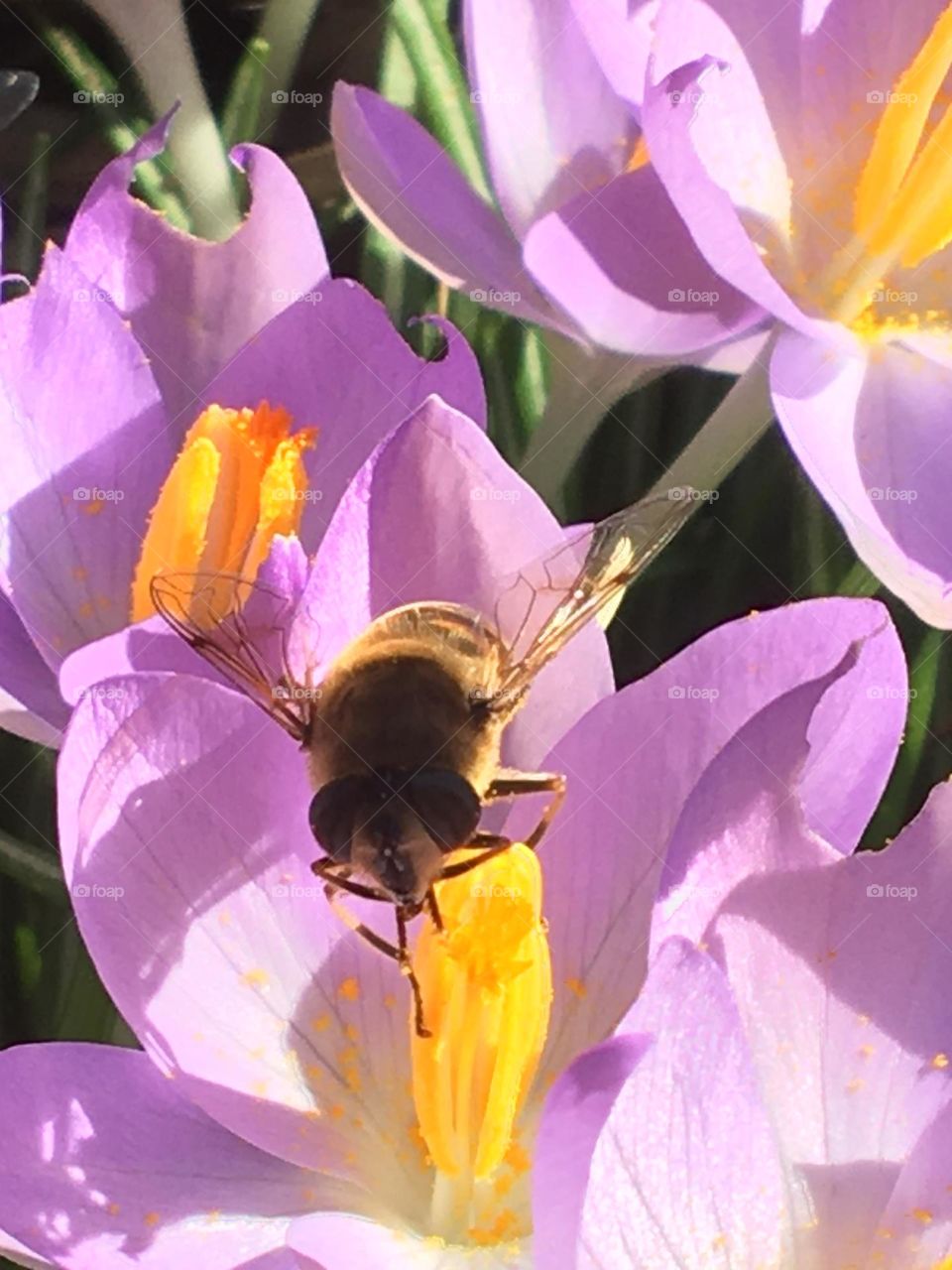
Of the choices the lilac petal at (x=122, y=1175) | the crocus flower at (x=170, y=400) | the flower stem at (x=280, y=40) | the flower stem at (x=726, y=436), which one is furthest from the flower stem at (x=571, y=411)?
the lilac petal at (x=122, y=1175)

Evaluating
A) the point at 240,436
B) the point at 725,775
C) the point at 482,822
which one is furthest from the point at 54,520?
the point at 725,775

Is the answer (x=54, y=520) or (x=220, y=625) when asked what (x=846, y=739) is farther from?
(x=54, y=520)

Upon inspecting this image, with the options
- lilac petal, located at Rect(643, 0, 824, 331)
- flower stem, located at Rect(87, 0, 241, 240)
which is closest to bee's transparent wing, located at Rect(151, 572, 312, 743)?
lilac petal, located at Rect(643, 0, 824, 331)

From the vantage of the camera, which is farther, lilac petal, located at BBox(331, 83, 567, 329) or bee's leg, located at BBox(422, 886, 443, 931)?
lilac petal, located at BBox(331, 83, 567, 329)

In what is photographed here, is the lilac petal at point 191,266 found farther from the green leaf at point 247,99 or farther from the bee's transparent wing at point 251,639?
the green leaf at point 247,99

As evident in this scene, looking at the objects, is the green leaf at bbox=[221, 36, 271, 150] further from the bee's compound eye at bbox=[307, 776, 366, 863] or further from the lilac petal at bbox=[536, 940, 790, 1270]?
the lilac petal at bbox=[536, 940, 790, 1270]

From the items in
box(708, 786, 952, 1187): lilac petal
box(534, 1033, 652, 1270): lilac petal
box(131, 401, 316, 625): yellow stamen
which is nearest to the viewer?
box(534, 1033, 652, 1270): lilac petal
